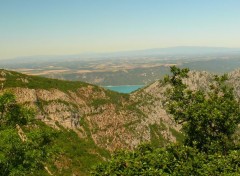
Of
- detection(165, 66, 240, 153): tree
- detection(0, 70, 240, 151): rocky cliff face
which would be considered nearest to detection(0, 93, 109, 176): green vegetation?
detection(165, 66, 240, 153): tree

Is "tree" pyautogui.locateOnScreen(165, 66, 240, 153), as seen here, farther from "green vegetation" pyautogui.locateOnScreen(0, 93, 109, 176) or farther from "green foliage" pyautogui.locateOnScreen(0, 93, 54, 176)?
"green foliage" pyautogui.locateOnScreen(0, 93, 54, 176)

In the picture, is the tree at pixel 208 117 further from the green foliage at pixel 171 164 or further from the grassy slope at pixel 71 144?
the grassy slope at pixel 71 144

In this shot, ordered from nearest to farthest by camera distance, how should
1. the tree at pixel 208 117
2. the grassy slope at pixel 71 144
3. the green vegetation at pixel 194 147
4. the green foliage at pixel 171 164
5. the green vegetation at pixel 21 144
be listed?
the green foliage at pixel 171 164 → the green vegetation at pixel 194 147 → the green vegetation at pixel 21 144 → the tree at pixel 208 117 → the grassy slope at pixel 71 144

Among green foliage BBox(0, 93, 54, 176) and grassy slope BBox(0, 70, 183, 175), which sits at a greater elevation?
green foliage BBox(0, 93, 54, 176)

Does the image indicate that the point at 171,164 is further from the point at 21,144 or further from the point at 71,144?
the point at 71,144

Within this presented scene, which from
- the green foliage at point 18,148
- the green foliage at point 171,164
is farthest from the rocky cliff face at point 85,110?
the green foliage at point 171,164

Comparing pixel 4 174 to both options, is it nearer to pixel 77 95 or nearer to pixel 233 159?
pixel 233 159
